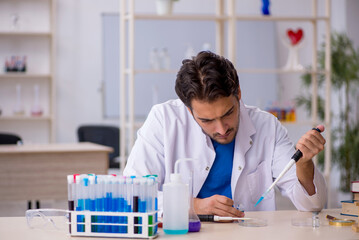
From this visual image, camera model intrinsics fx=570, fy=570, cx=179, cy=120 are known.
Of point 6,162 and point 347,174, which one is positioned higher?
point 6,162

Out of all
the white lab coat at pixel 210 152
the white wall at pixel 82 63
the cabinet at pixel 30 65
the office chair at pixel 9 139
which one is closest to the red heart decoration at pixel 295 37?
the white wall at pixel 82 63

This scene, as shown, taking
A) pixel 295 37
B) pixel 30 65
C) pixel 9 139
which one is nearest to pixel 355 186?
pixel 295 37

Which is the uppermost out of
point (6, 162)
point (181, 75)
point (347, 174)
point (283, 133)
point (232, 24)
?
point (232, 24)

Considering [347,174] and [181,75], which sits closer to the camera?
[181,75]

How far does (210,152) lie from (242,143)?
130 mm

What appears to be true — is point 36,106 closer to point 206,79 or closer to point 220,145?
point 220,145

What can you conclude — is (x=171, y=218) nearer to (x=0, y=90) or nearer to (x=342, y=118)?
(x=342, y=118)

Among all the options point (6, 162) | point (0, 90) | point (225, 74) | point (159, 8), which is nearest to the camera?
point (225, 74)

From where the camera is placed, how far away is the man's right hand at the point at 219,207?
A: 1820 millimetres

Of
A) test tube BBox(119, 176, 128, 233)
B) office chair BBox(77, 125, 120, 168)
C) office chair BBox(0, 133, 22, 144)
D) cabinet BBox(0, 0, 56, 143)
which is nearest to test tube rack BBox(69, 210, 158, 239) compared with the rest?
test tube BBox(119, 176, 128, 233)

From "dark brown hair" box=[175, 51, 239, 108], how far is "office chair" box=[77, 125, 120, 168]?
164 inches

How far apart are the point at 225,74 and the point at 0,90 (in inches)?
204

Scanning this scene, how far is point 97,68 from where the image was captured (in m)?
6.83

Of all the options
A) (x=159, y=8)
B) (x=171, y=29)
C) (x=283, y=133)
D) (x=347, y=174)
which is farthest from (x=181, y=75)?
(x=171, y=29)
